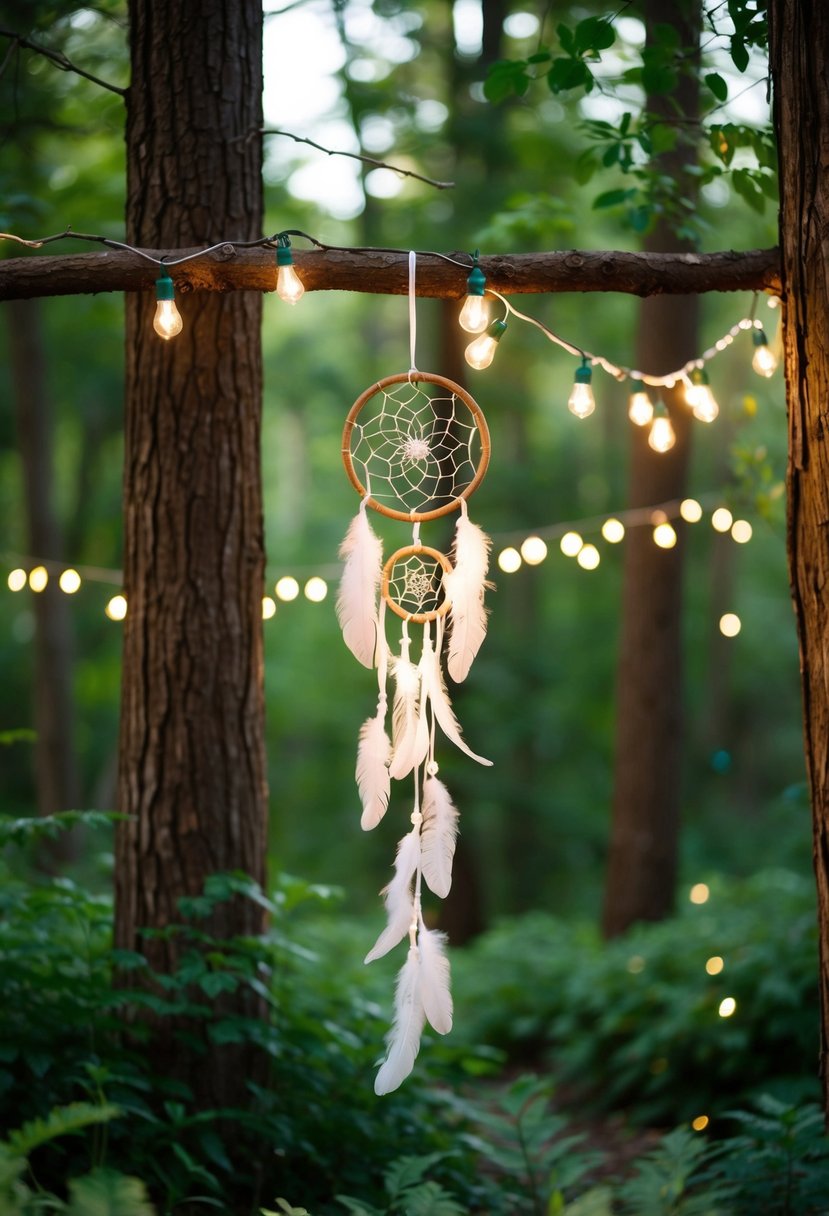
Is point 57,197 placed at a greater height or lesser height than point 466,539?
greater

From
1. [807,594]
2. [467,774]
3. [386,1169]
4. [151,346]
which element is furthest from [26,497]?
[807,594]

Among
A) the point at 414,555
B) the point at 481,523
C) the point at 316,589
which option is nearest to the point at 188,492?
the point at 414,555

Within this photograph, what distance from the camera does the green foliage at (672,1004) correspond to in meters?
4.89

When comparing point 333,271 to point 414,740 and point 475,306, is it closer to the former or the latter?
point 475,306

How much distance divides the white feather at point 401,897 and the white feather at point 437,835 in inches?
1.1

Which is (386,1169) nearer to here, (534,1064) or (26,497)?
(534,1064)

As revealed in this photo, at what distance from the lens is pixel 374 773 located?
279 cm

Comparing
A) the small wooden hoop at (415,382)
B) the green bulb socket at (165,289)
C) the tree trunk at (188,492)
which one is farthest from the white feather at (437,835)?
the green bulb socket at (165,289)

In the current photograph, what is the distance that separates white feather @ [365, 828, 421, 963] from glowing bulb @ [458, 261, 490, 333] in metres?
1.37

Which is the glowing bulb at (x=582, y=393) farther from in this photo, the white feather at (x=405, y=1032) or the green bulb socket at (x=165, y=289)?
the white feather at (x=405, y=1032)

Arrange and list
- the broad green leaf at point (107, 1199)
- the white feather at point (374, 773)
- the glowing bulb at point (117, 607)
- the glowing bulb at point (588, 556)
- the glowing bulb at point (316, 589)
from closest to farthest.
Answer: the broad green leaf at point (107, 1199), the white feather at point (374, 773), the glowing bulb at point (117, 607), the glowing bulb at point (588, 556), the glowing bulb at point (316, 589)

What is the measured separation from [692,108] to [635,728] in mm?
3804

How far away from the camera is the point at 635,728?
696 centimetres

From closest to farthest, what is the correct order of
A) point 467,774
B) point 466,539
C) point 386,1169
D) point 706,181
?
1. point 466,539
2. point 386,1169
3. point 706,181
4. point 467,774
